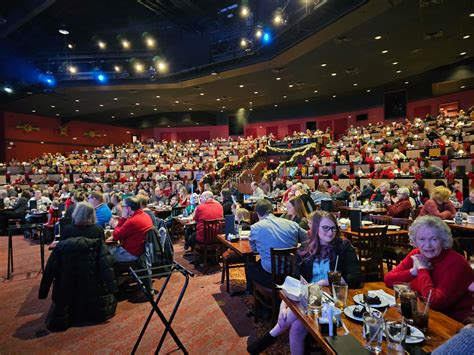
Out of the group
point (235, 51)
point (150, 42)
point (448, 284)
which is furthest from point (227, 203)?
point (150, 42)

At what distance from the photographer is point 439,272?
1785 millimetres

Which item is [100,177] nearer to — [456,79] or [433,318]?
[433,318]

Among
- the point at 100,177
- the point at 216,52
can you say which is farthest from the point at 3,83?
the point at 216,52

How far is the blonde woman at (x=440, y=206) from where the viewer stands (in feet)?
14.2

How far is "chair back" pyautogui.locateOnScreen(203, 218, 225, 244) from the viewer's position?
15.8ft

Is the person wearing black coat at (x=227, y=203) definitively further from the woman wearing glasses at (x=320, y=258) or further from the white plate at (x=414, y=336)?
the white plate at (x=414, y=336)

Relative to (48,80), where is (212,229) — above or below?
below

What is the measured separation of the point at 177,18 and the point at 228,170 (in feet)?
27.1

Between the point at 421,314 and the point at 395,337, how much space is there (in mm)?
315

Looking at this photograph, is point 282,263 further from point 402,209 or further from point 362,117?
point 362,117

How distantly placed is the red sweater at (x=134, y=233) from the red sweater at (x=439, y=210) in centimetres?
391

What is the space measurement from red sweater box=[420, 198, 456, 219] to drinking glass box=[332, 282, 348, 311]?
3.38m

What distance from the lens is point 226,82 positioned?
49.6 ft

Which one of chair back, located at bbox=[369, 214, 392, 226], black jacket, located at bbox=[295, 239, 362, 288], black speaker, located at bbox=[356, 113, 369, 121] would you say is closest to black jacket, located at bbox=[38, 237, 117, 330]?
black jacket, located at bbox=[295, 239, 362, 288]
